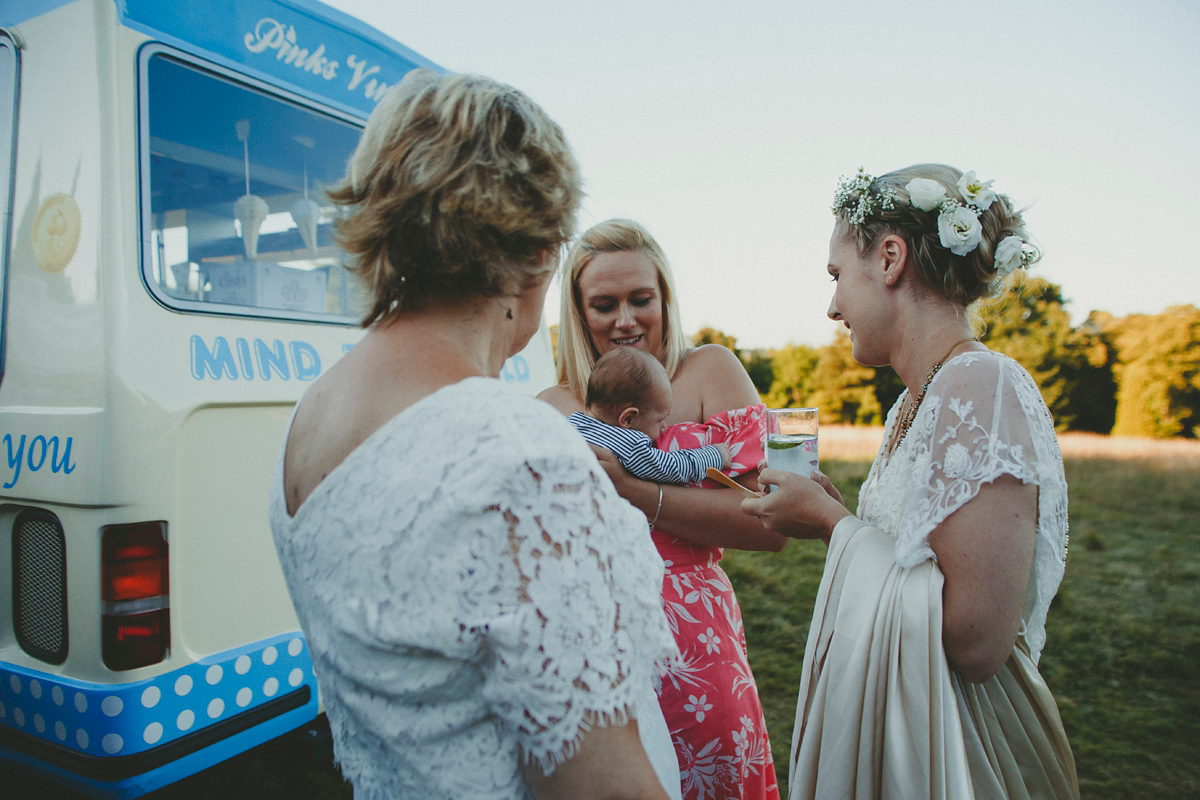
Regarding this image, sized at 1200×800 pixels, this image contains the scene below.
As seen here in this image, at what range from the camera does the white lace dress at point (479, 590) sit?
0.82 m

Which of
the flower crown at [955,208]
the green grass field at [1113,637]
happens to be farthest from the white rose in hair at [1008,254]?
the green grass field at [1113,637]

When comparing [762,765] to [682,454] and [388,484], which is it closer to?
[682,454]

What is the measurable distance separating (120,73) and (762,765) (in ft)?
9.57

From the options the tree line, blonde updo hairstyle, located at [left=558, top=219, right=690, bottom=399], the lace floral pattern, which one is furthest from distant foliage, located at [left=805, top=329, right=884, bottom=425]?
the lace floral pattern

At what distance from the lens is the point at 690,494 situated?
2.11 meters

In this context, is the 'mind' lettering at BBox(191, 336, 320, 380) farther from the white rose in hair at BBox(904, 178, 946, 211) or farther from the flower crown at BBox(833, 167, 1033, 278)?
the white rose in hair at BBox(904, 178, 946, 211)

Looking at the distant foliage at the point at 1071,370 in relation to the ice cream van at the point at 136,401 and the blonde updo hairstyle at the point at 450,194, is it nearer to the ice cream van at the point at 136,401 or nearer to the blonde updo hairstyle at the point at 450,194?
the ice cream van at the point at 136,401

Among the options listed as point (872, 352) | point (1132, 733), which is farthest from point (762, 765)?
point (1132, 733)

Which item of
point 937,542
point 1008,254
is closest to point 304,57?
point 1008,254

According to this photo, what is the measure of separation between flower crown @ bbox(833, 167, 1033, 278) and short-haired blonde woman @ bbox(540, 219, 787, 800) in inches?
30.1

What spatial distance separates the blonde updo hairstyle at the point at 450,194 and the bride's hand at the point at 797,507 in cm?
100

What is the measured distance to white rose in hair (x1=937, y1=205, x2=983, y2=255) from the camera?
5.21 feet

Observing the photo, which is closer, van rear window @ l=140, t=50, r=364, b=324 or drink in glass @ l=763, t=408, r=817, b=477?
drink in glass @ l=763, t=408, r=817, b=477

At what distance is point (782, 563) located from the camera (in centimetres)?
718
